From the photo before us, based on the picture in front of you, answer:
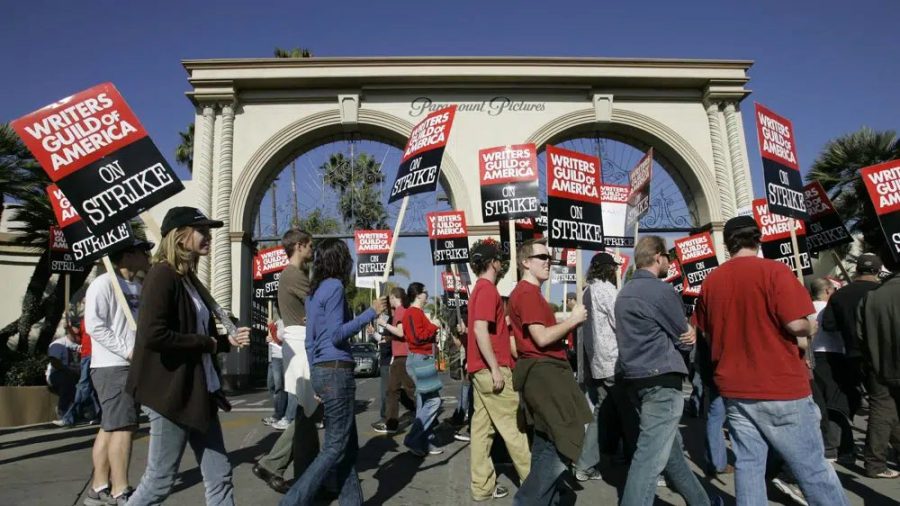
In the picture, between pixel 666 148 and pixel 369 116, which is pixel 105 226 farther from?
pixel 666 148

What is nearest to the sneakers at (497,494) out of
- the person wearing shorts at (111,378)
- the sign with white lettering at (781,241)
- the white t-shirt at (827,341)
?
the person wearing shorts at (111,378)

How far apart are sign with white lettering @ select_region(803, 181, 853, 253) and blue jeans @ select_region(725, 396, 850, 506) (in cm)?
627

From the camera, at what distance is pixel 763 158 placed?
6.97 meters

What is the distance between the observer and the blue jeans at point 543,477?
3.78 meters

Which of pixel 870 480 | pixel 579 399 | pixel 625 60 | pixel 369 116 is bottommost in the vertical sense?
pixel 870 480

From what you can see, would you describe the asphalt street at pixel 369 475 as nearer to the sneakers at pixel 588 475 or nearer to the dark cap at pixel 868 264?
the sneakers at pixel 588 475

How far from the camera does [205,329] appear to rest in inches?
138

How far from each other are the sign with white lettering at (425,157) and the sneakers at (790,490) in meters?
4.10

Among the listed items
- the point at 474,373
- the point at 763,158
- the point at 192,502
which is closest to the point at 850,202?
the point at 763,158

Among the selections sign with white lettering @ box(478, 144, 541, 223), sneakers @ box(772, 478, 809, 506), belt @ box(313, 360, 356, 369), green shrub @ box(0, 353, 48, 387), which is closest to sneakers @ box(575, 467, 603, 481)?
sneakers @ box(772, 478, 809, 506)

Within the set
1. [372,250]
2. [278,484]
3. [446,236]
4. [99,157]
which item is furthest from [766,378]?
[372,250]

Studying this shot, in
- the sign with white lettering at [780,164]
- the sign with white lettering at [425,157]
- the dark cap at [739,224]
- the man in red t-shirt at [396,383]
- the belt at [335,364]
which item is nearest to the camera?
the dark cap at [739,224]

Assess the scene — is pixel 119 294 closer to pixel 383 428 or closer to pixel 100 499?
pixel 100 499

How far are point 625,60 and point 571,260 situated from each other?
7.96 meters
